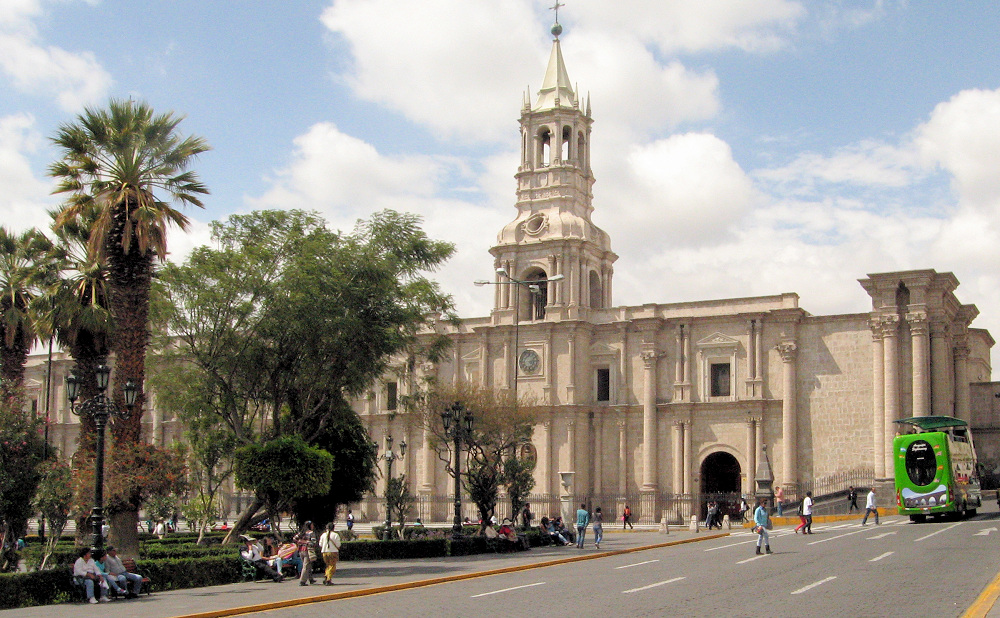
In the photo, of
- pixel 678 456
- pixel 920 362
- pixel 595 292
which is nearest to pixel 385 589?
pixel 678 456

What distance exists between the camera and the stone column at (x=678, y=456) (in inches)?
2060

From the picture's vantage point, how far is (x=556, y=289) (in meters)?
56.4

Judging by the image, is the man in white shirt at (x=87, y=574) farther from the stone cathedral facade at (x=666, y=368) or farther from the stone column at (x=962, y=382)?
the stone column at (x=962, y=382)

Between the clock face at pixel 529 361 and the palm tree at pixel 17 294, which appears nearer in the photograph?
the palm tree at pixel 17 294

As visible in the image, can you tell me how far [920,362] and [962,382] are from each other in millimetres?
6027

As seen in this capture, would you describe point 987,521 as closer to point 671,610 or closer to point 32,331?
point 671,610

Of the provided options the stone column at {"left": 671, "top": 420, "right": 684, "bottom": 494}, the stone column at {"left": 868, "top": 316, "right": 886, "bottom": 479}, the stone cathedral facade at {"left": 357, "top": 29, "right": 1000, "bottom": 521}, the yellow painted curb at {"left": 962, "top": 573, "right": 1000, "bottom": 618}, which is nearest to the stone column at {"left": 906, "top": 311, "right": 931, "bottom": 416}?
the stone cathedral facade at {"left": 357, "top": 29, "right": 1000, "bottom": 521}

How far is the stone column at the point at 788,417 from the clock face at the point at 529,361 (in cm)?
1282

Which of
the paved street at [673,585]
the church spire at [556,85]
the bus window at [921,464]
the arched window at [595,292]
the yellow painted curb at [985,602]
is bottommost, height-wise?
the paved street at [673,585]

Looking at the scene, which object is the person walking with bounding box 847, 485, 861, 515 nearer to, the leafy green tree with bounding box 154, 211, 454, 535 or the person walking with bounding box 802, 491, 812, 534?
the person walking with bounding box 802, 491, 812, 534

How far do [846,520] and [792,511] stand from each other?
4055 mm

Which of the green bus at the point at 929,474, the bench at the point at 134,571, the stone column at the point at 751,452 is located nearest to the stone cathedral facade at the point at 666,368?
the stone column at the point at 751,452

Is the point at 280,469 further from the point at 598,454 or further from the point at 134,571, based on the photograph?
the point at 598,454

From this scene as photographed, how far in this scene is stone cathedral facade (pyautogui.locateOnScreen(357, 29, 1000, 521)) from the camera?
4875 centimetres
